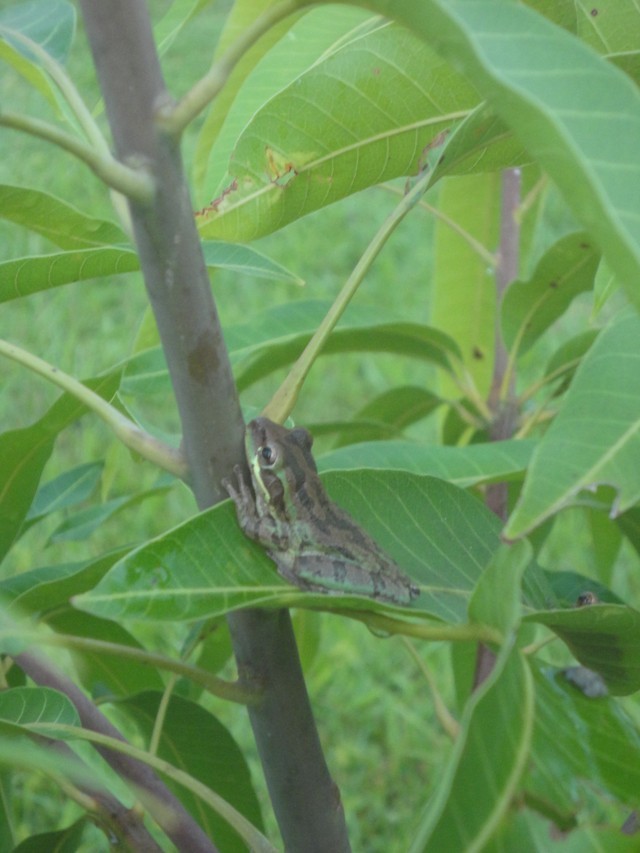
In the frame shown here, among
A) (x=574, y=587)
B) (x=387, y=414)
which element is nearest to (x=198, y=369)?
(x=574, y=587)

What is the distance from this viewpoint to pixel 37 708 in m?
1.01

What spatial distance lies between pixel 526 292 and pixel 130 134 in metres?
1.07

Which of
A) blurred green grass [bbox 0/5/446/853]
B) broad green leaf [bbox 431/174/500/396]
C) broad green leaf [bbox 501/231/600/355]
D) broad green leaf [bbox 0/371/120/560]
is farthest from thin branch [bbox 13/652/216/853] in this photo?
broad green leaf [bbox 431/174/500/396]

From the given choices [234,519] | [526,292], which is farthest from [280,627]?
[526,292]

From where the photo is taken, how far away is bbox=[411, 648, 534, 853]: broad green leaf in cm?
64

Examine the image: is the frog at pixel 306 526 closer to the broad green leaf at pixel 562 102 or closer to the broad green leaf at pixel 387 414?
the broad green leaf at pixel 387 414

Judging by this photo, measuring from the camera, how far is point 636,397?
84cm

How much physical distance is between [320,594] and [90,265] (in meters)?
0.49

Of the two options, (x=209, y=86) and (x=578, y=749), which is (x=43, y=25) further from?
(x=578, y=749)

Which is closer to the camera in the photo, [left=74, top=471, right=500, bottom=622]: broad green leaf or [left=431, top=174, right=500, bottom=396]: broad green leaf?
[left=74, top=471, right=500, bottom=622]: broad green leaf

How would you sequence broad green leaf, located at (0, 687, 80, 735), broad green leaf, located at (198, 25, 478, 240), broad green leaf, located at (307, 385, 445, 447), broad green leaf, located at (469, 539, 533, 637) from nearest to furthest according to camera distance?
broad green leaf, located at (469, 539, 533, 637)
broad green leaf, located at (0, 687, 80, 735)
broad green leaf, located at (198, 25, 478, 240)
broad green leaf, located at (307, 385, 445, 447)

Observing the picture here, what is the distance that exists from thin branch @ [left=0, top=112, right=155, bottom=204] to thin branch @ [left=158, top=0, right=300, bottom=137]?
4 cm

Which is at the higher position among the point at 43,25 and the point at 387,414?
the point at 43,25

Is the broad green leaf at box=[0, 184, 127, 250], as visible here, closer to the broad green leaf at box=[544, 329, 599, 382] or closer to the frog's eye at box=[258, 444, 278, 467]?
the frog's eye at box=[258, 444, 278, 467]
